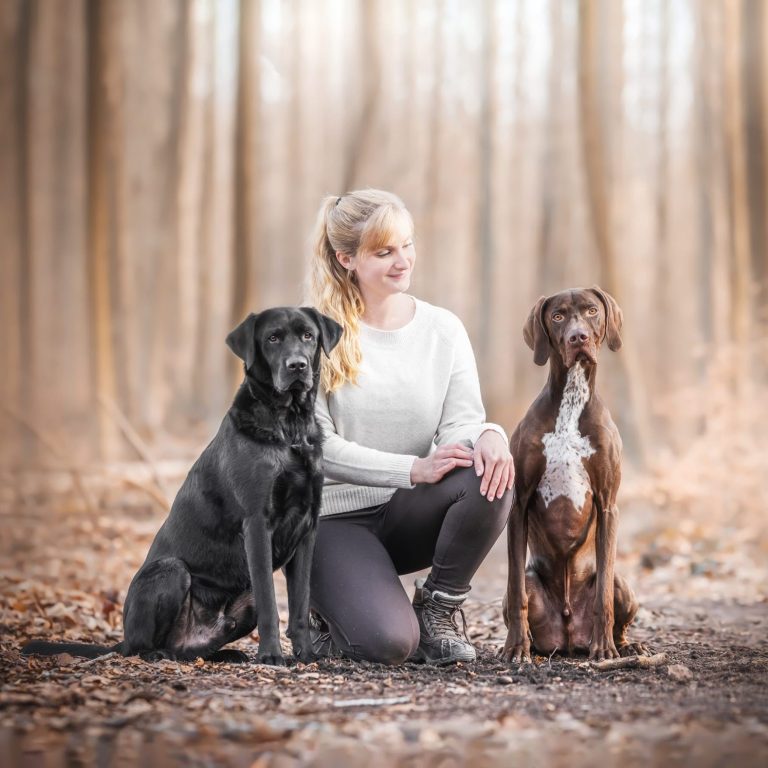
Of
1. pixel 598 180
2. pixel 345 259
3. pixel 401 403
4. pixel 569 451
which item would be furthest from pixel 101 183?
pixel 569 451

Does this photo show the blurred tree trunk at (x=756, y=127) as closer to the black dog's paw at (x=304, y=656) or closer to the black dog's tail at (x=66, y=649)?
the black dog's paw at (x=304, y=656)

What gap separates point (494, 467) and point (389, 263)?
935mm

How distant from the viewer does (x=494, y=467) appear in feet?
11.2

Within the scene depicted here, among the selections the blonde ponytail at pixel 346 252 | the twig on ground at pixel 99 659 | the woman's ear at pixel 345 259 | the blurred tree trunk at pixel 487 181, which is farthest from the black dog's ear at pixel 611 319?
the blurred tree trunk at pixel 487 181

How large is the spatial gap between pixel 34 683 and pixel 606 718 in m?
1.71

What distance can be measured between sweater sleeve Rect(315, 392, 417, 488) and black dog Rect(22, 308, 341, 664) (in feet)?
0.64

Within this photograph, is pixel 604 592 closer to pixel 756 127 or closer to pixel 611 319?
pixel 611 319

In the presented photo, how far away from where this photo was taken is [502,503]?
11.4 feet

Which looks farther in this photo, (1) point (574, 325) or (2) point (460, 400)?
(2) point (460, 400)

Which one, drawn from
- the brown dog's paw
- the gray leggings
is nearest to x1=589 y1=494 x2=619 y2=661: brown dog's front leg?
the brown dog's paw

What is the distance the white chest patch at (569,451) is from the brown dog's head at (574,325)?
85 millimetres

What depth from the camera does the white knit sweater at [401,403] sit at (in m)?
3.77

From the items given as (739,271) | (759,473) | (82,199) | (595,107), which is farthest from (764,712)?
(82,199)

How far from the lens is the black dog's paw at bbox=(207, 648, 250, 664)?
3383 mm
